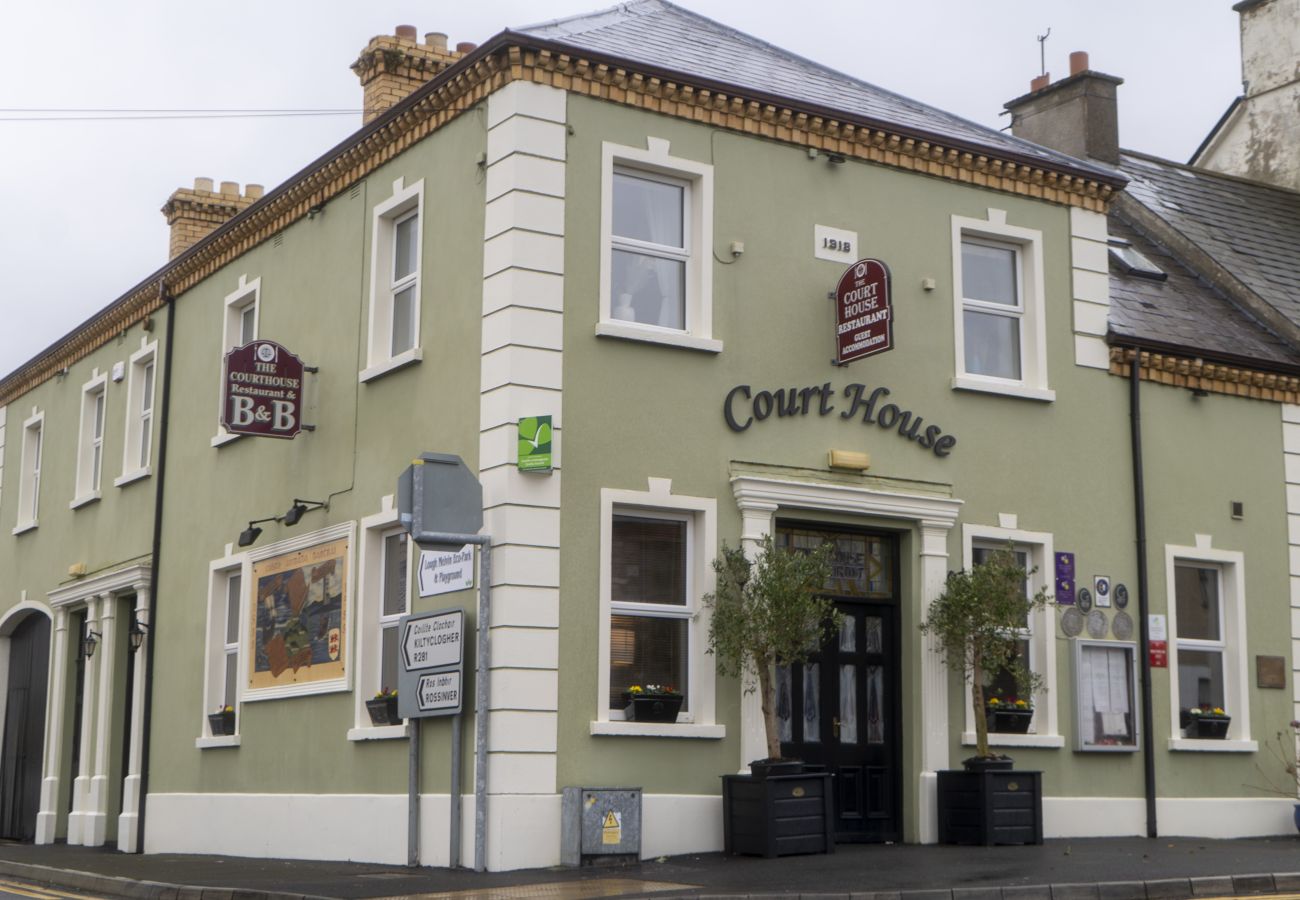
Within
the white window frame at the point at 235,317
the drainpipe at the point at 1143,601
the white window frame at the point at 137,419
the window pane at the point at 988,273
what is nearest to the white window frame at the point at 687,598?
the window pane at the point at 988,273

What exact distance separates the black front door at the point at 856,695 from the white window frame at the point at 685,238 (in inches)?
83.0

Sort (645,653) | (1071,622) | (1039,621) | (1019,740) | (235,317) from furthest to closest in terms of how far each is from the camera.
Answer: (235,317) < (1071,622) < (1039,621) < (1019,740) < (645,653)

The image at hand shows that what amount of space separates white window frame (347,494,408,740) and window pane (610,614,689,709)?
2.31 m

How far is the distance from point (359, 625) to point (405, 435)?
73.5 inches

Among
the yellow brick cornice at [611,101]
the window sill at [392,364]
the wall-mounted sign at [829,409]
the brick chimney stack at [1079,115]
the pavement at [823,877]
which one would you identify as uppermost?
the brick chimney stack at [1079,115]

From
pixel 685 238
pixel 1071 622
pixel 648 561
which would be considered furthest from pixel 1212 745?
pixel 685 238

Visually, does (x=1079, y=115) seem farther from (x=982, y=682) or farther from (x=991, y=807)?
(x=991, y=807)

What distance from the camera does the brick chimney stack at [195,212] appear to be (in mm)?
25734

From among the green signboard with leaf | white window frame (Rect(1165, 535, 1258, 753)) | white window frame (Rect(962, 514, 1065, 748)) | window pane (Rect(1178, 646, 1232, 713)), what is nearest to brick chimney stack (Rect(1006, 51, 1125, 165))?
white window frame (Rect(1165, 535, 1258, 753))

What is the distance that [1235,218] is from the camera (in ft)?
80.9

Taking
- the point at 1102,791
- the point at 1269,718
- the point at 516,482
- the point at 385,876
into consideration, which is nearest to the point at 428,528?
the point at 516,482

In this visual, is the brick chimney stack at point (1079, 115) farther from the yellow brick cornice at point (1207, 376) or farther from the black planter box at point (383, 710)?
the black planter box at point (383, 710)

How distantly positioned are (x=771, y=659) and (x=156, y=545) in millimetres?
9800

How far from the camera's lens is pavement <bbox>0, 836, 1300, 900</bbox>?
1184cm
